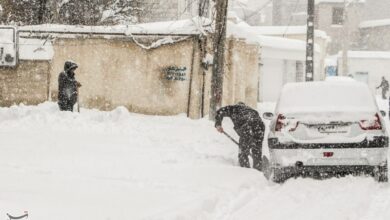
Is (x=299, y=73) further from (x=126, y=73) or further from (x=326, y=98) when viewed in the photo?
(x=326, y=98)

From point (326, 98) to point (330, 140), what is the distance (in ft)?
2.90

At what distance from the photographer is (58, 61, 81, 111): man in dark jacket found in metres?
15.2

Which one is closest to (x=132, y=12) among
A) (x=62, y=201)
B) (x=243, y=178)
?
(x=243, y=178)

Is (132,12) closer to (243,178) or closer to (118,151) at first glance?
(118,151)

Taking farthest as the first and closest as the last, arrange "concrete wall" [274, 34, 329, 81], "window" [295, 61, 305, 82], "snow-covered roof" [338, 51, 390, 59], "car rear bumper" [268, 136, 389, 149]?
"snow-covered roof" [338, 51, 390, 59]
"concrete wall" [274, 34, 329, 81]
"window" [295, 61, 305, 82]
"car rear bumper" [268, 136, 389, 149]

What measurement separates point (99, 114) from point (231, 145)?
428 centimetres

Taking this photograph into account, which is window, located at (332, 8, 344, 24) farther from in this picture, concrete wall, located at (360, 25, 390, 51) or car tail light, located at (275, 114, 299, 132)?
car tail light, located at (275, 114, 299, 132)

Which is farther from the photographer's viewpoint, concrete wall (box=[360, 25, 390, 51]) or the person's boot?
concrete wall (box=[360, 25, 390, 51])

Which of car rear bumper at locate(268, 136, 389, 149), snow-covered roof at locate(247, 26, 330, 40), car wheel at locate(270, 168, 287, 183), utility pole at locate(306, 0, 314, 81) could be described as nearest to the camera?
car rear bumper at locate(268, 136, 389, 149)

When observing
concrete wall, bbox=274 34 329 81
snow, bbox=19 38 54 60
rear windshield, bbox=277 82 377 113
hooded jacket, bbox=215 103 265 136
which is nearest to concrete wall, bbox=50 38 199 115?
snow, bbox=19 38 54 60

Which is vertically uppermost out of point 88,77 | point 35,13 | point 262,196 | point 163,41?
point 35,13

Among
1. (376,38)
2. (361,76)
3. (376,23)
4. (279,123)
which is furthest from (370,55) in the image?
(279,123)

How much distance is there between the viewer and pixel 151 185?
7910mm

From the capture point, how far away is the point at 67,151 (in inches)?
445
